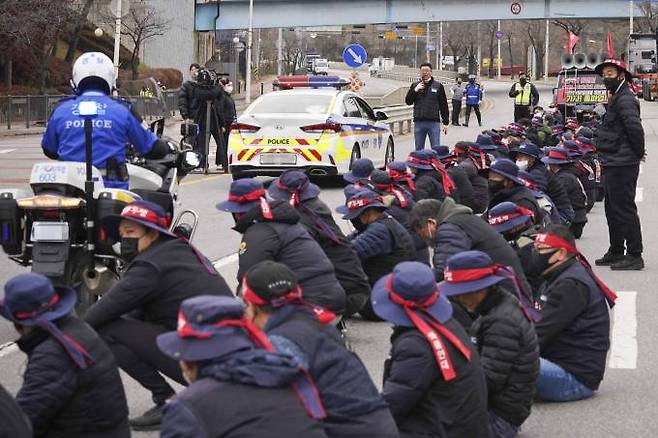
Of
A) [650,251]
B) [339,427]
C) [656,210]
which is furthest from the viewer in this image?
[656,210]

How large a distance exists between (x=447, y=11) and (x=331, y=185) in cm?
5694

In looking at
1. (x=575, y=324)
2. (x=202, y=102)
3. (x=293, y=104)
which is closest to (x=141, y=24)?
(x=202, y=102)

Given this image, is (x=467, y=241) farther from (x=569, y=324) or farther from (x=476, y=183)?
(x=476, y=183)

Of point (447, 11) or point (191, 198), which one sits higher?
point (447, 11)

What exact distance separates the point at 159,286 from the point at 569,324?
256 cm

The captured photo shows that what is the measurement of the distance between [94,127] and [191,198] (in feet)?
31.0

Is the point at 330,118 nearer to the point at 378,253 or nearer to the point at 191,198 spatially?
the point at 191,198

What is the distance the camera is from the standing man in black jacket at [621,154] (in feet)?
41.1

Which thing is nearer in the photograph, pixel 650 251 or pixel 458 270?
pixel 458 270

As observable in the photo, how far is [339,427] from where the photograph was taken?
4.98 metres

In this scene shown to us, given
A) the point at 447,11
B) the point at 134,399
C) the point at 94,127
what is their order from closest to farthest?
1. the point at 134,399
2. the point at 94,127
3. the point at 447,11

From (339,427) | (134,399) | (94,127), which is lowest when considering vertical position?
(134,399)

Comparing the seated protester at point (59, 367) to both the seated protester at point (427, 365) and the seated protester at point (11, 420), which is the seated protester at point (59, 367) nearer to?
the seated protester at point (11, 420)

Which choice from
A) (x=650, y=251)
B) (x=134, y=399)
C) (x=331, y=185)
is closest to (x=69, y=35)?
(x=331, y=185)
